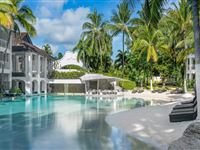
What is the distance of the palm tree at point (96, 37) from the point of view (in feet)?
157

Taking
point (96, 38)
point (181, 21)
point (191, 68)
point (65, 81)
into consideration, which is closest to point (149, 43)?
point (181, 21)

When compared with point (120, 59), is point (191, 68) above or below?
below

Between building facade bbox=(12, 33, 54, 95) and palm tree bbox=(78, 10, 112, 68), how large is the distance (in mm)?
7241

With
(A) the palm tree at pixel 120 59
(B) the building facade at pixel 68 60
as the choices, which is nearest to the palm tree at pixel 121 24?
(A) the palm tree at pixel 120 59

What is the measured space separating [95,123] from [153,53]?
25.1 meters

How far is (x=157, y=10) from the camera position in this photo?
12.4 meters

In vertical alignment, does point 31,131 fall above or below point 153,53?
below

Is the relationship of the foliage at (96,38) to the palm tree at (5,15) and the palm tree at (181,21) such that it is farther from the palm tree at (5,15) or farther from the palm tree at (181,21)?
the palm tree at (5,15)

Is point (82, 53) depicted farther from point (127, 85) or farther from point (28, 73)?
point (28, 73)

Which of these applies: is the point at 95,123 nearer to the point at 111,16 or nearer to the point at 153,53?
the point at 153,53

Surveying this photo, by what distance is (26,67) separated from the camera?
1582 inches

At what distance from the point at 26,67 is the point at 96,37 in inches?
491

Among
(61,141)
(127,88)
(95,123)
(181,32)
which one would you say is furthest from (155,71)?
(61,141)

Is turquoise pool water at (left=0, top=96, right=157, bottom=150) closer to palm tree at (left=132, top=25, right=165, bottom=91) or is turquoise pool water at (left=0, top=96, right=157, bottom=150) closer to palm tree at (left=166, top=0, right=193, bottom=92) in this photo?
palm tree at (left=166, top=0, right=193, bottom=92)
